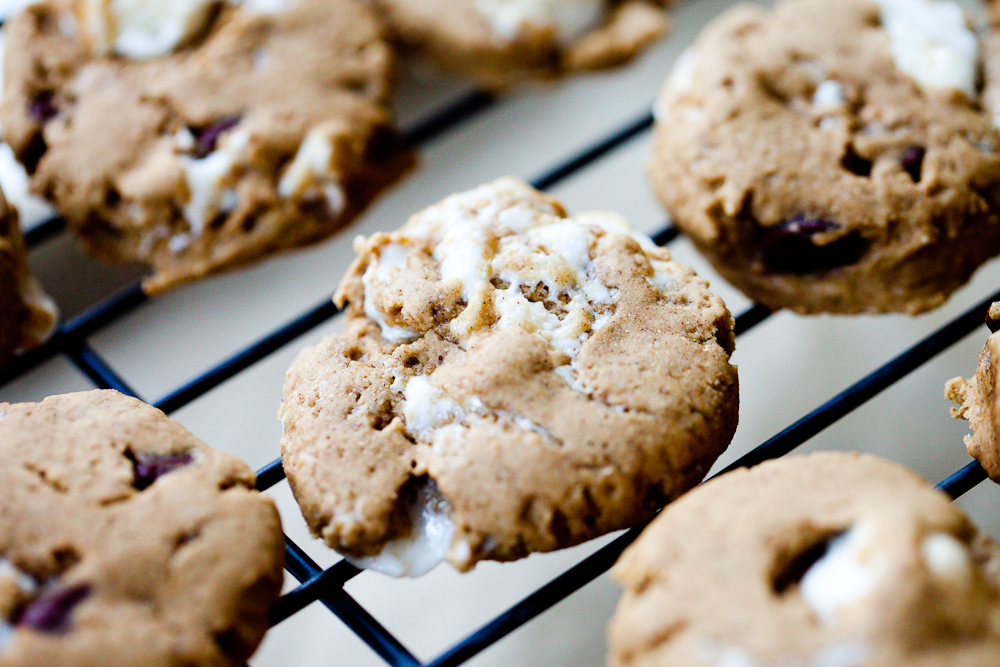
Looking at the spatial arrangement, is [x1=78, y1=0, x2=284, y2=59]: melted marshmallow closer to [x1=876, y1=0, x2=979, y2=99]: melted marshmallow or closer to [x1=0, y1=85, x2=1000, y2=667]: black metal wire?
[x1=0, y1=85, x2=1000, y2=667]: black metal wire

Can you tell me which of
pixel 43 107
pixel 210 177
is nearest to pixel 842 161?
pixel 210 177

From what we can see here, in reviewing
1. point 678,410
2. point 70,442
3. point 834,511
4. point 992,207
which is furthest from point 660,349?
point 70,442

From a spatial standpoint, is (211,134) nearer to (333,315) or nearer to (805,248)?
(333,315)

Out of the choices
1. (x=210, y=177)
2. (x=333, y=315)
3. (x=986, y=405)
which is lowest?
(x=986, y=405)

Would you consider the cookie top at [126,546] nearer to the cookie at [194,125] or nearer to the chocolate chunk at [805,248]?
the cookie at [194,125]

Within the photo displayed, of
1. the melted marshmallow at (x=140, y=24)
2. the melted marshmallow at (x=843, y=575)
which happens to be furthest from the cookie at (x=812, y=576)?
the melted marshmallow at (x=140, y=24)
